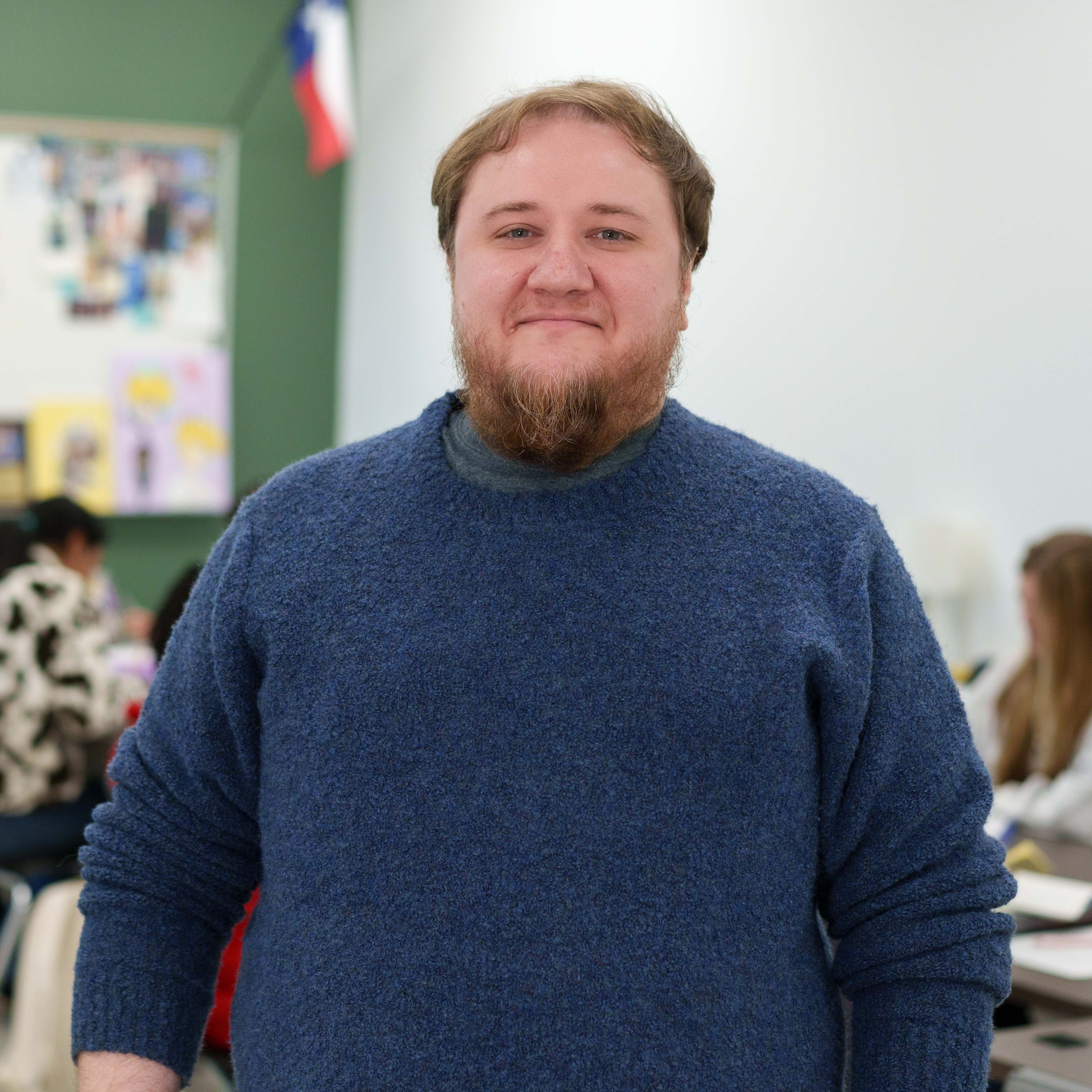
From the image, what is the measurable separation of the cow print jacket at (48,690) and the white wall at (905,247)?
5.84ft

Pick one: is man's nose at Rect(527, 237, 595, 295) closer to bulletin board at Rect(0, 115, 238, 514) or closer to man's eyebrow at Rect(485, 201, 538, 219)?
man's eyebrow at Rect(485, 201, 538, 219)

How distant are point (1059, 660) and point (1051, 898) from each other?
2.44ft

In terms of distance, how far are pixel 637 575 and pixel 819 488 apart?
183 mm

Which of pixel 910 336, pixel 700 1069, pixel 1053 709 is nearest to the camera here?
pixel 700 1069

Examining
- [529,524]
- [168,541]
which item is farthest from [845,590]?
[168,541]

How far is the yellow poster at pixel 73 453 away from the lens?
5.05m

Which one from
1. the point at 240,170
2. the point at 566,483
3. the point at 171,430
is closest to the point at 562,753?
the point at 566,483

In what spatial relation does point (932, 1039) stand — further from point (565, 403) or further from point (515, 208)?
point (515, 208)

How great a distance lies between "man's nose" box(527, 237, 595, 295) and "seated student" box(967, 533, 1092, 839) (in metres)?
1.84

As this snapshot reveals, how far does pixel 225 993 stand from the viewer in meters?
1.90

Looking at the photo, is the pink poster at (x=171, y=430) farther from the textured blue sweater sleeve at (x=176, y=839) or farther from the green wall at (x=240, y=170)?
the textured blue sweater sleeve at (x=176, y=839)

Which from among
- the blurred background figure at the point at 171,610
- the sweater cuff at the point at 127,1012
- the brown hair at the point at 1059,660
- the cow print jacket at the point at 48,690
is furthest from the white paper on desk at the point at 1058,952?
the cow print jacket at the point at 48,690

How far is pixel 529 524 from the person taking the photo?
103cm

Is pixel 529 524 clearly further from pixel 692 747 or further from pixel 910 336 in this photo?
pixel 910 336
